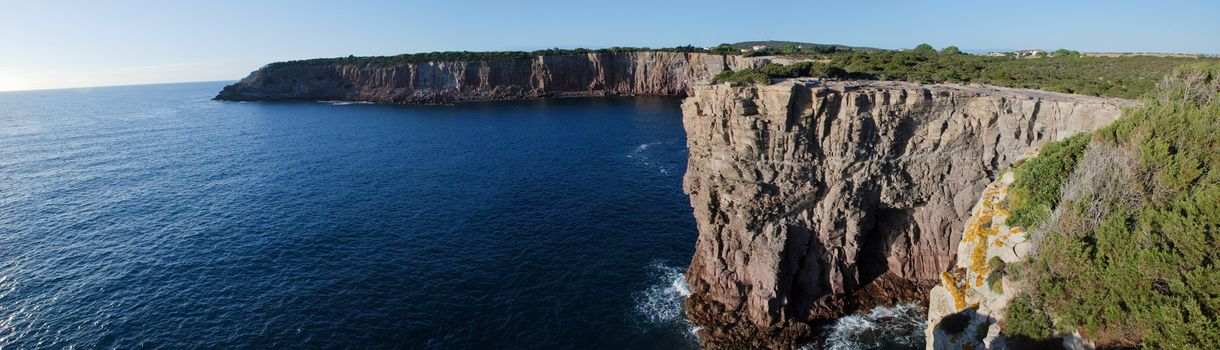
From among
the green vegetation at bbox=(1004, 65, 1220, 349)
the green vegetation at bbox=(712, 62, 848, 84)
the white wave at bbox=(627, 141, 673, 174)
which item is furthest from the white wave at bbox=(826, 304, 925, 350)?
the white wave at bbox=(627, 141, 673, 174)

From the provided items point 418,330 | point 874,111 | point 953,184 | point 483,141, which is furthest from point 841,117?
point 483,141

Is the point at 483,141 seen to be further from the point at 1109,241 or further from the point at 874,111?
the point at 1109,241

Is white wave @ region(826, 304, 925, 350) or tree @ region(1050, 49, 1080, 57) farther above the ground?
tree @ region(1050, 49, 1080, 57)

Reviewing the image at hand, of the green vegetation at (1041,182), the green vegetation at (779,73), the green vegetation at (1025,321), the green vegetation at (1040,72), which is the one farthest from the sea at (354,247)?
the green vegetation at (1025,321)

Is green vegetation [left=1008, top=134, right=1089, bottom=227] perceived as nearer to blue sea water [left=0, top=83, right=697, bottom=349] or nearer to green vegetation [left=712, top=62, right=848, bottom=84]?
green vegetation [left=712, top=62, right=848, bottom=84]

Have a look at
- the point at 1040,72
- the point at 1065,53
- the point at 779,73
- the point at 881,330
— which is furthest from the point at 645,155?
the point at 1065,53

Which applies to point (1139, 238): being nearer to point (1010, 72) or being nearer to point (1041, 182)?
point (1041, 182)
